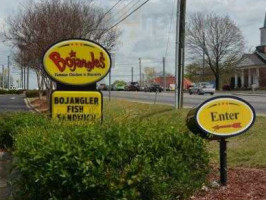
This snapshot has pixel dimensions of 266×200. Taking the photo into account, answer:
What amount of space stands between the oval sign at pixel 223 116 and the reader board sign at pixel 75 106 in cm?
295

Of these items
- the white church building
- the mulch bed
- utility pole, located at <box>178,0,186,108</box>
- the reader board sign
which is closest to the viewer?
the mulch bed

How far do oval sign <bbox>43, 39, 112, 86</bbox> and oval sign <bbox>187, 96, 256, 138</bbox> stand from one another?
3.20 m

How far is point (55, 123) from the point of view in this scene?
7.95 metres

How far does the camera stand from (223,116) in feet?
22.4

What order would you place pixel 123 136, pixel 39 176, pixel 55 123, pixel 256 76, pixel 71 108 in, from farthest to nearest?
1. pixel 256 76
2. pixel 71 108
3. pixel 55 123
4. pixel 123 136
5. pixel 39 176

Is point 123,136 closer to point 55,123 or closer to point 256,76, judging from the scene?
point 55,123

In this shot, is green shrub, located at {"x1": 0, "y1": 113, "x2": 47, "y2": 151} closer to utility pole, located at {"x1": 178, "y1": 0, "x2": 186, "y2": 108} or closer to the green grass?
the green grass

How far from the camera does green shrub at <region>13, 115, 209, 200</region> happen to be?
5.57 m

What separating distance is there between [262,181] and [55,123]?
3.07m

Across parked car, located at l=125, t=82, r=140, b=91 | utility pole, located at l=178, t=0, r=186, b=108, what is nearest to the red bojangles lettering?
utility pole, located at l=178, t=0, r=186, b=108

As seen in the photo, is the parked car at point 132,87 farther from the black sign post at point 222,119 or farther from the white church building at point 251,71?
the black sign post at point 222,119

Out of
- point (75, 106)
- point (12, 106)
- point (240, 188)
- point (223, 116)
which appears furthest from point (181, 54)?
point (12, 106)

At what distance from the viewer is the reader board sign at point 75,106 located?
9398 mm

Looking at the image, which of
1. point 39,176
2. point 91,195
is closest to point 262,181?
point 91,195
